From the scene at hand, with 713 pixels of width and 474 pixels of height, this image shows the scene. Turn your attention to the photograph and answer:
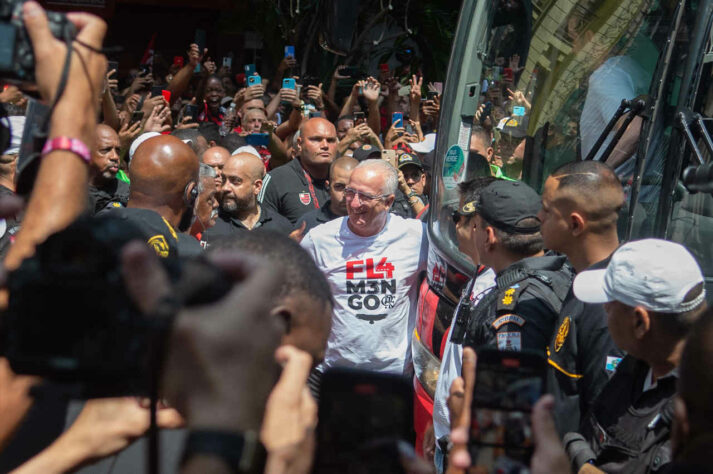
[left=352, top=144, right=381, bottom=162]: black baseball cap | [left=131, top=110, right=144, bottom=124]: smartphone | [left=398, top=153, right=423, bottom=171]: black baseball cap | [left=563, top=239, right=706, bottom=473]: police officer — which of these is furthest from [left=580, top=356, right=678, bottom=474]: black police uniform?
[left=131, top=110, right=144, bottom=124]: smartphone

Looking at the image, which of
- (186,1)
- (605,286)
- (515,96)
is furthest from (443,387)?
(186,1)

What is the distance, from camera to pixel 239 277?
1086 mm

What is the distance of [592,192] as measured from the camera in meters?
2.96

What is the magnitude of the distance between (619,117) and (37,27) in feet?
8.61

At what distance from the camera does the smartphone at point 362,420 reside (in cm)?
122

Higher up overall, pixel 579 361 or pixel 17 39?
pixel 17 39

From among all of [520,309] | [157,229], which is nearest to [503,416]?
[520,309]

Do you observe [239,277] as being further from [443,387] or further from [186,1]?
[186,1]

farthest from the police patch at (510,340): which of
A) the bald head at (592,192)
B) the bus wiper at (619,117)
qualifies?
the bus wiper at (619,117)

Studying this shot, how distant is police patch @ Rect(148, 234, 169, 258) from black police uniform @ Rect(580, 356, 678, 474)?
1.65 metres

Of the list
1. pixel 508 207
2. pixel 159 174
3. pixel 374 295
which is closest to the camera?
pixel 508 207

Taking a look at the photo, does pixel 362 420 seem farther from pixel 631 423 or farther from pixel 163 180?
pixel 163 180

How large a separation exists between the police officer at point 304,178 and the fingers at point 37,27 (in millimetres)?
5041

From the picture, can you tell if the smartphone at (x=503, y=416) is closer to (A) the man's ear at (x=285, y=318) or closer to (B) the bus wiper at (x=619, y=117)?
(A) the man's ear at (x=285, y=318)
